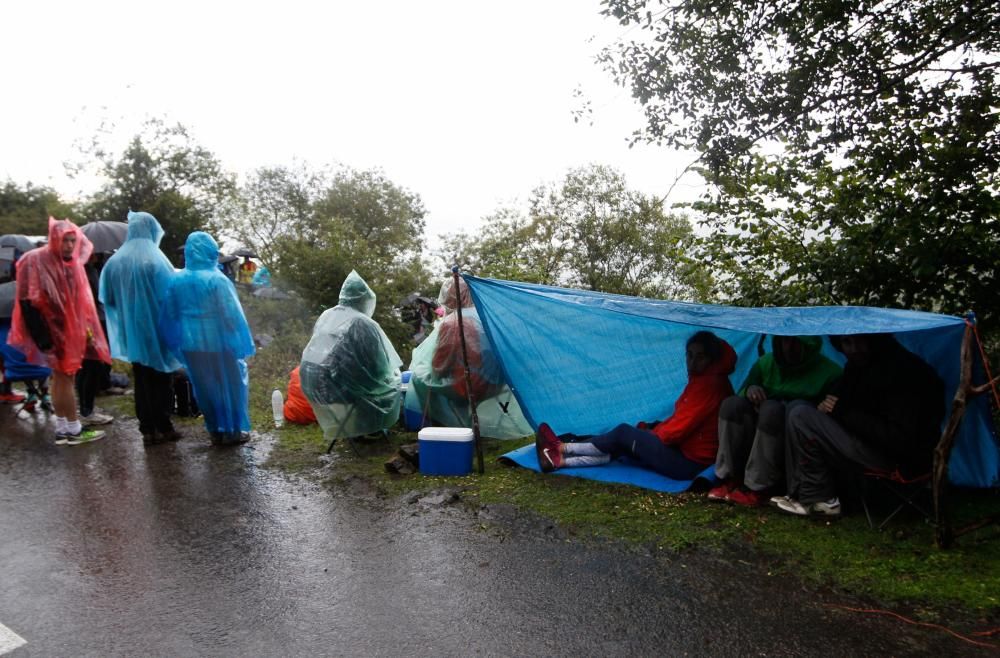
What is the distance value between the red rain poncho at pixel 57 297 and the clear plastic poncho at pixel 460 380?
298 centimetres

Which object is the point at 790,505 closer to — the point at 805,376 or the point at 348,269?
the point at 805,376

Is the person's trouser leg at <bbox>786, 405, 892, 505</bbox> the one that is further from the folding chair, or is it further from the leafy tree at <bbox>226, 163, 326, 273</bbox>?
the leafy tree at <bbox>226, 163, 326, 273</bbox>

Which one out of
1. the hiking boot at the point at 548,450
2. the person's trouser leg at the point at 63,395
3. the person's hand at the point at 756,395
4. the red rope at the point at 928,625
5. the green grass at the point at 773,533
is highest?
the person's hand at the point at 756,395

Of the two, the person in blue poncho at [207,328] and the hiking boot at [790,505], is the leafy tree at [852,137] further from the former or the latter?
the person in blue poncho at [207,328]

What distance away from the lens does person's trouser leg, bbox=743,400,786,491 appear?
3.82 metres

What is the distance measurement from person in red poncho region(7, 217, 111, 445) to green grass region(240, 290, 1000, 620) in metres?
2.14

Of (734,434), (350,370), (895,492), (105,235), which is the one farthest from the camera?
(105,235)

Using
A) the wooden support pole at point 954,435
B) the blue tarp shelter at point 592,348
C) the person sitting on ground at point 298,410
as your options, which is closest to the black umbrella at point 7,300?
the person sitting on ground at point 298,410

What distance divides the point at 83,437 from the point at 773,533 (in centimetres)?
573

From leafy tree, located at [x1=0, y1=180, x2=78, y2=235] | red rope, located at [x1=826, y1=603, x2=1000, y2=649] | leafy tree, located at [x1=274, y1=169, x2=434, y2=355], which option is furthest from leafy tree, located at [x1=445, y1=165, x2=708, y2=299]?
leafy tree, located at [x1=0, y1=180, x2=78, y2=235]

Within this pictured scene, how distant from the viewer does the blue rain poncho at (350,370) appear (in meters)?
5.19

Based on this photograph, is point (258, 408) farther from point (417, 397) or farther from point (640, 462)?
point (640, 462)

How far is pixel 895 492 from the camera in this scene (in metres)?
3.45

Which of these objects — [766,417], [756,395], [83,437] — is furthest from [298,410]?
[766,417]
